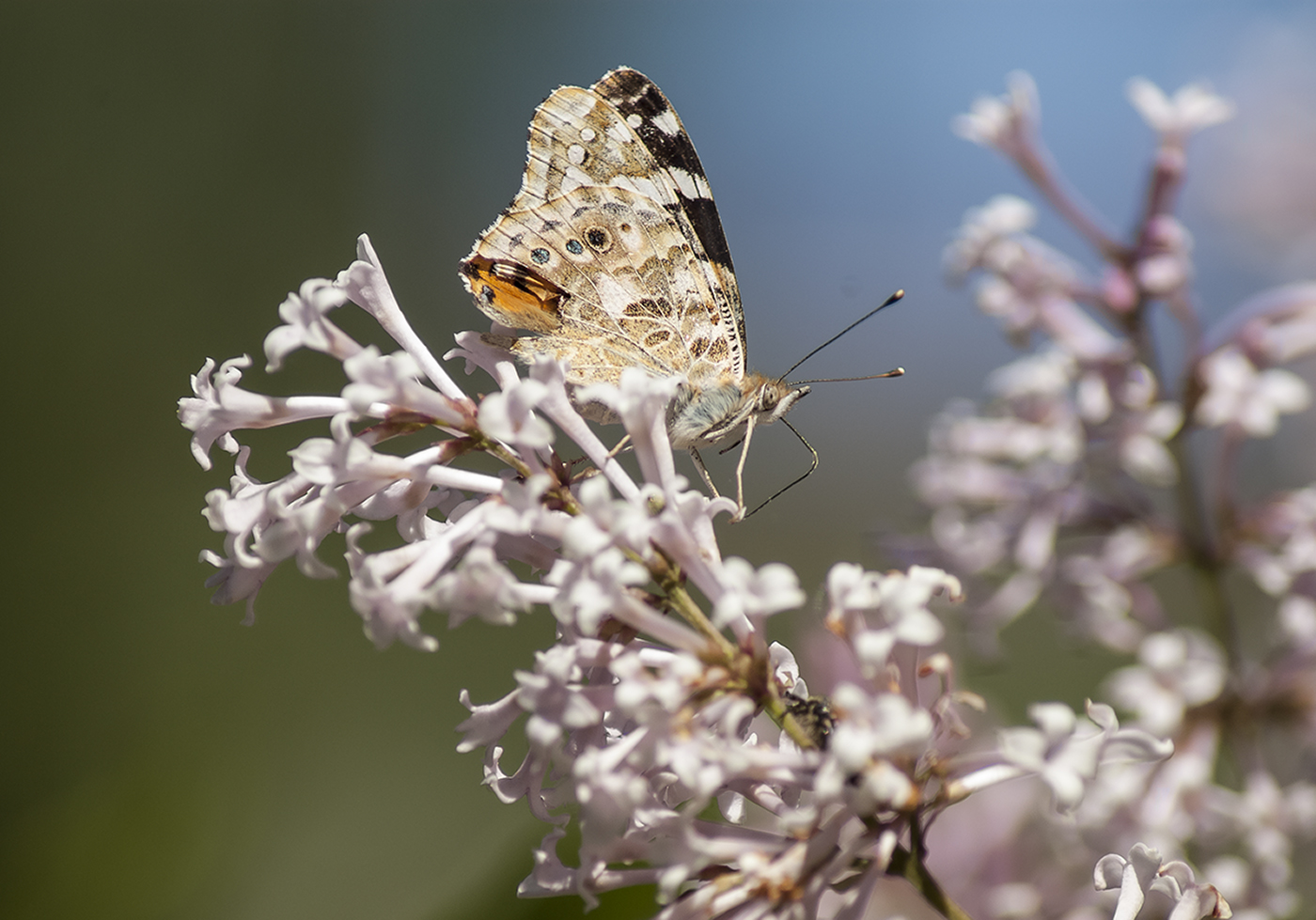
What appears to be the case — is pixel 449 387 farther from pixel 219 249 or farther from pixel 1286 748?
pixel 219 249

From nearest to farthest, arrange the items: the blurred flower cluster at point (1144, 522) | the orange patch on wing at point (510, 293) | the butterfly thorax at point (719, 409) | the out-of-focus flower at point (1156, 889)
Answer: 1. the out-of-focus flower at point (1156, 889)
2. the orange patch on wing at point (510, 293)
3. the butterfly thorax at point (719, 409)
4. the blurred flower cluster at point (1144, 522)

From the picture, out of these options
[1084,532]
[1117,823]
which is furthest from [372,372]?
[1084,532]

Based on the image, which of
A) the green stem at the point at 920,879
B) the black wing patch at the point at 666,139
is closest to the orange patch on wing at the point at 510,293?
the black wing patch at the point at 666,139

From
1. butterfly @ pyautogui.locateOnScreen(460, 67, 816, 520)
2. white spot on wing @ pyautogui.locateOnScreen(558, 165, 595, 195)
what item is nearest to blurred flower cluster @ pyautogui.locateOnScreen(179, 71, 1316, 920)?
butterfly @ pyautogui.locateOnScreen(460, 67, 816, 520)

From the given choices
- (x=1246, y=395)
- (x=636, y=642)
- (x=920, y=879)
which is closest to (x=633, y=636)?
(x=636, y=642)

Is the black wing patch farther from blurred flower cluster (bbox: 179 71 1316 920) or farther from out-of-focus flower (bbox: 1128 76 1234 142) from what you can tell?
out-of-focus flower (bbox: 1128 76 1234 142)

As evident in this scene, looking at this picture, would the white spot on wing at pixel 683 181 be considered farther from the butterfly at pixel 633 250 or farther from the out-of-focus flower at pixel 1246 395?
the out-of-focus flower at pixel 1246 395
